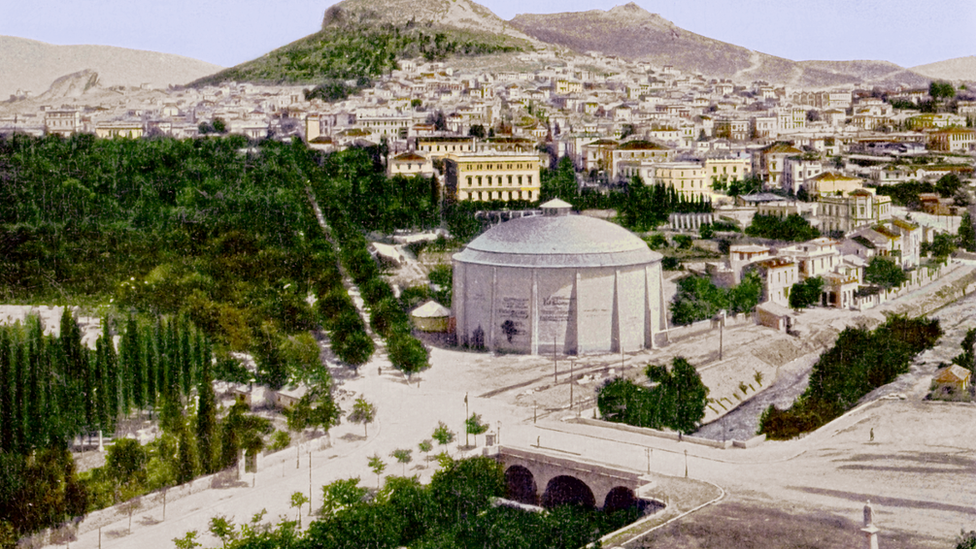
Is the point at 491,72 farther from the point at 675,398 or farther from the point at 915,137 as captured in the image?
the point at 675,398

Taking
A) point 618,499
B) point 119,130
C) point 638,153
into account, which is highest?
point 119,130

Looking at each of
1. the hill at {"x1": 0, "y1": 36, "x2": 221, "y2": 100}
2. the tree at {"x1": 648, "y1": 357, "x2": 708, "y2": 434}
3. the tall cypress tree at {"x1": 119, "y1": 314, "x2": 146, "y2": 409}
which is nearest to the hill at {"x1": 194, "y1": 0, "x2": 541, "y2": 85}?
the hill at {"x1": 0, "y1": 36, "x2": 221, "y2": 100}

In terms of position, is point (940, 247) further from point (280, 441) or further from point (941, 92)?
point (941, 92)

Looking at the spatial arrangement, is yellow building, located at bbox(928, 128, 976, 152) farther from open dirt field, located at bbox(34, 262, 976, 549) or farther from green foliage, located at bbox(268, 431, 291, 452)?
green foliage, located at bbox(268, 431, 291, 452)

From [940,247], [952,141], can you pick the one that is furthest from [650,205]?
[952,141]

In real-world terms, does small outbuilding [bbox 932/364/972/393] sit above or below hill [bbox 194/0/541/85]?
below
